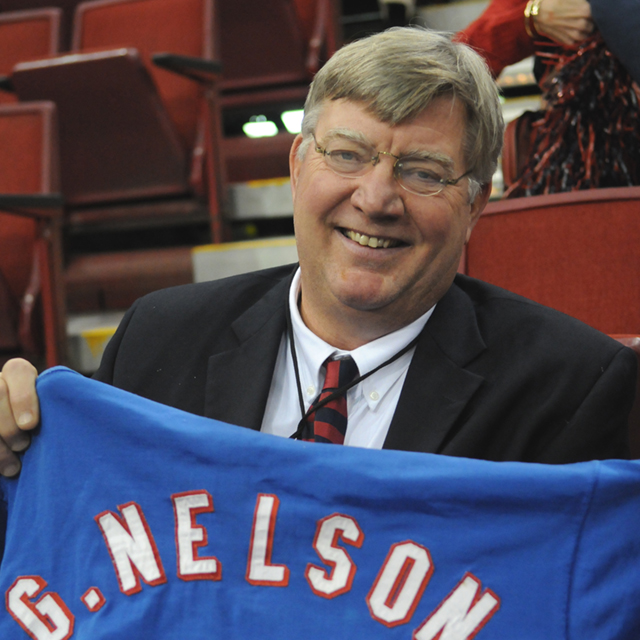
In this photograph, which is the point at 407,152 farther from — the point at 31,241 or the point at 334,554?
the point at 31,241

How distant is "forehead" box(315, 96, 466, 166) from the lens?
754 millimetres

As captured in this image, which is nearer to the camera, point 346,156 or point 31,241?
point 346,156

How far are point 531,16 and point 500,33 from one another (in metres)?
0.05

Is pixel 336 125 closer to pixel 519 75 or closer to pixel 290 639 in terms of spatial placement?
pixel 290 639

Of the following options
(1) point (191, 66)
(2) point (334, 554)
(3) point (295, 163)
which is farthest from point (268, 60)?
(2) point (334, 554)

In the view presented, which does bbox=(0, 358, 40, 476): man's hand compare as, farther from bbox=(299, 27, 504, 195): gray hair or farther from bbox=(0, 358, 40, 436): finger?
bbox=(299, 27, 504, 195): gray hair

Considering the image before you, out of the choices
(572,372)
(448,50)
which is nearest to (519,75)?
(448,50)

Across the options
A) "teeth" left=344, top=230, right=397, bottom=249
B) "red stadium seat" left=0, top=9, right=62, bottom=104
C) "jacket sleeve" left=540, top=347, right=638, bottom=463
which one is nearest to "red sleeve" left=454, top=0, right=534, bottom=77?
"teeth" left=344, top=230, right=397, bottom=249

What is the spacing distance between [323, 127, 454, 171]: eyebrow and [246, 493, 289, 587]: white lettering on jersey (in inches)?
14.4

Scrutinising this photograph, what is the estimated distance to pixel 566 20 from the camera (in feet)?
3.44

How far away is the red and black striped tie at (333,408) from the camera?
73 centimetres

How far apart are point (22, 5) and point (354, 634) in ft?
9.28

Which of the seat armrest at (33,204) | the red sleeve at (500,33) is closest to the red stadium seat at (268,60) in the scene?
the seat armrest at (33,204)

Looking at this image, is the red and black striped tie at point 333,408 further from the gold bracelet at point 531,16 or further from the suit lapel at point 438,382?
the gold bracelet at point 531,16
